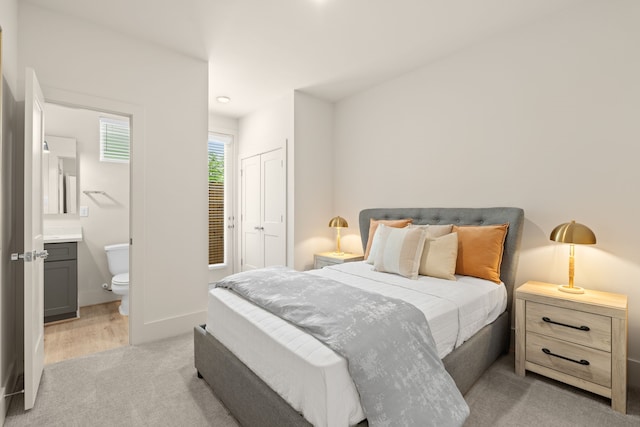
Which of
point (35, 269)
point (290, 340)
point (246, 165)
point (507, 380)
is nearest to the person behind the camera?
point (290, 340)

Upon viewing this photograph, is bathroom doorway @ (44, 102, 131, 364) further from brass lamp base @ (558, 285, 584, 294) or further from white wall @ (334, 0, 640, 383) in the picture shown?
brass lamp base @ (558, 285, 584, 294)

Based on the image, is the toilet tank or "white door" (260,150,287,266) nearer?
the toilet tank

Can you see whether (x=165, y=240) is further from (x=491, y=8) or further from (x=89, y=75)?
(x=491, y=8)

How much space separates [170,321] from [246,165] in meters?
2.77

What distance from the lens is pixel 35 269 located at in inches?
77.7

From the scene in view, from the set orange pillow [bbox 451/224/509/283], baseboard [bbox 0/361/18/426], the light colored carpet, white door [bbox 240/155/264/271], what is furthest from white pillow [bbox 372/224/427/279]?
baseboard [bbox 0/361/18/426]

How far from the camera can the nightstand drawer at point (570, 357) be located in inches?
73.9

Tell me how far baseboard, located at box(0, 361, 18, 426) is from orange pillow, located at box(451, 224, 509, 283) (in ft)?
10.2

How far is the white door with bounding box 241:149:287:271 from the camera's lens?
4.20 m

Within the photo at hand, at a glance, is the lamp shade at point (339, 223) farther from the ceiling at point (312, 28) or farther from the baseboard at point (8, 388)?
the baseboard at point (8, 388)

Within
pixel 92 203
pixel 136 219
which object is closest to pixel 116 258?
pixel 92 203

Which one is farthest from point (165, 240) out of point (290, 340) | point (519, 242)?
point (519, 242)

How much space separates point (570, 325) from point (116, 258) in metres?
4.54

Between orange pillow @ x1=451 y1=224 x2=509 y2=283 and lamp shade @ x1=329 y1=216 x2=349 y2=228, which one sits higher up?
lamp shade @ x1=329 y1=216 x2=349 y2=228
